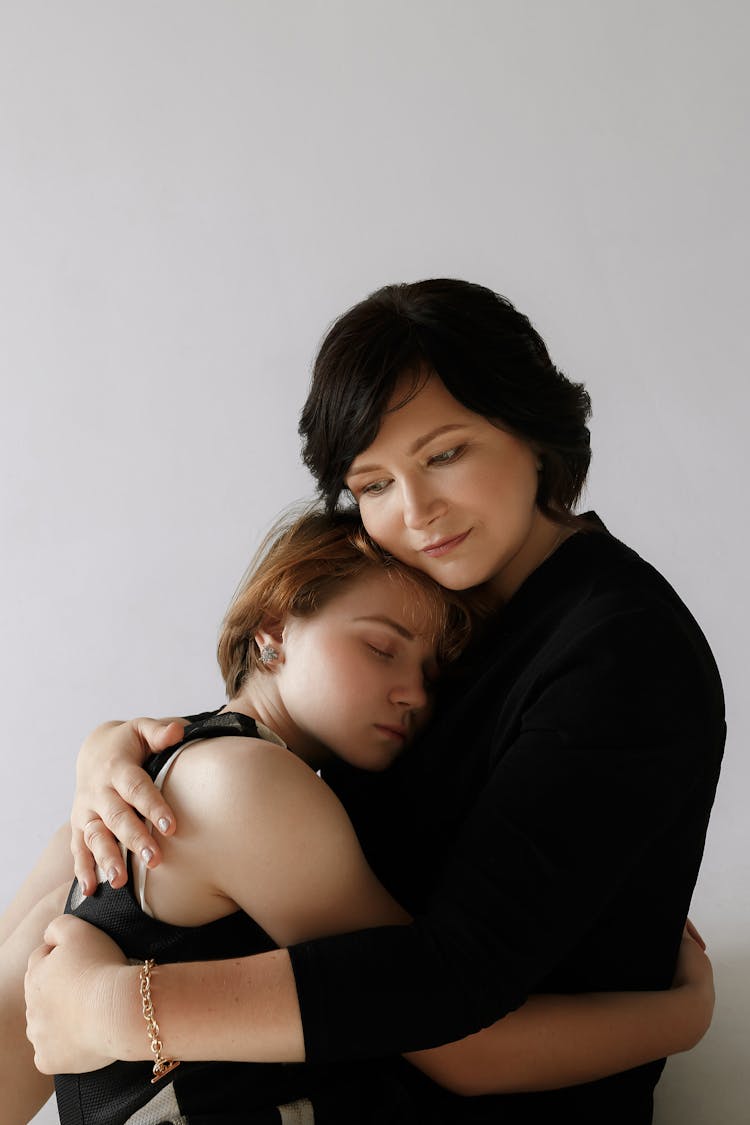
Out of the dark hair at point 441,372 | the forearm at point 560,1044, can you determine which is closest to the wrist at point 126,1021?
the forearm at point 560,1044

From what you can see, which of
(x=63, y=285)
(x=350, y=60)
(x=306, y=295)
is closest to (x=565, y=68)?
(x=350, y=60)

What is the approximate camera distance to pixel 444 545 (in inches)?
63.9

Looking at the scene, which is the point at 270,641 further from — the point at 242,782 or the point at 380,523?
the point at 242,782

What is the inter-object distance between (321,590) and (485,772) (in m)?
0.36

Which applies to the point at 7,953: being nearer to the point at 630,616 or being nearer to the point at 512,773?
the point at 512,773

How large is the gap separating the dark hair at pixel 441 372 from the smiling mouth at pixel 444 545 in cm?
16

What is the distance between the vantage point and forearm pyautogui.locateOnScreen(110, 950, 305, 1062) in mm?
1250

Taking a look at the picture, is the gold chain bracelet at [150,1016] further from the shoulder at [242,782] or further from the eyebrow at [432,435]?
the eyebrow at [432,435]

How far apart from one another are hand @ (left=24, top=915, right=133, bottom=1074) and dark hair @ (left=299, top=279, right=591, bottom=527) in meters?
0.70

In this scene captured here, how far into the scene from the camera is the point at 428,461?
1.60m

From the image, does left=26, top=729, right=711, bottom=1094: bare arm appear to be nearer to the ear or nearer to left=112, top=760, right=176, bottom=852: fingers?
left=112, top=760, right=176, bottom=852: fingers

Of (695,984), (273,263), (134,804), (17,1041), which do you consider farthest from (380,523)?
(273,263)

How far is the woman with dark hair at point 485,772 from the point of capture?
1.27 meters

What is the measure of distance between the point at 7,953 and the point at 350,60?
2.28 metres
